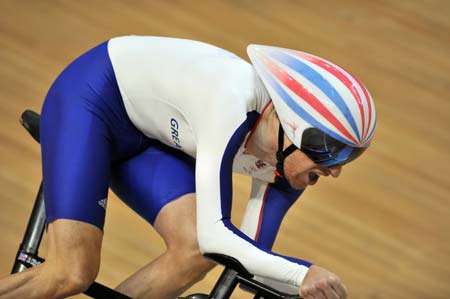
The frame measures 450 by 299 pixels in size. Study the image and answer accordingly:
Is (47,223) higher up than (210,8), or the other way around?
(210,8)

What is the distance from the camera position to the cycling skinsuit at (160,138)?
226cm

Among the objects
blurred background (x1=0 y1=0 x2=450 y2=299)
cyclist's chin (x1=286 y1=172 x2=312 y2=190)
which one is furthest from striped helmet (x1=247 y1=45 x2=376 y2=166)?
blurred background (x1=0 y1=0 x2=450 y2=299)

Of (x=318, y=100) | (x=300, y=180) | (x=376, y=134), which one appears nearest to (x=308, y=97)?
(x=318, y=100)

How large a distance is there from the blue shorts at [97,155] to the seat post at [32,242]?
11 cm

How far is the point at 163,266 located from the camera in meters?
2.48

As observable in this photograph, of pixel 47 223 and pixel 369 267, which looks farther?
pixel 369 267

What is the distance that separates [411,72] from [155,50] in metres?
2.32

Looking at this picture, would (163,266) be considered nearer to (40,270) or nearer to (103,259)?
(40,270)

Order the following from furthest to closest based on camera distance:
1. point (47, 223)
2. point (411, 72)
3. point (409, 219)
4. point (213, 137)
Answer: point (411, 72), point (409, 219), point (47, 223), point (213, 137)

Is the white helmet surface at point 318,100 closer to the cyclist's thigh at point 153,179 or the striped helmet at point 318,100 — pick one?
the striped helmet at point 318,100

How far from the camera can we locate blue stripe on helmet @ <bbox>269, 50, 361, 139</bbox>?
225 centimetres

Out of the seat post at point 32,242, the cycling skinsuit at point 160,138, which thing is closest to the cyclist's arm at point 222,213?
the cycling skinsuit at point 160,138

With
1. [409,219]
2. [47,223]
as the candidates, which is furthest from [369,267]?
[47,223]

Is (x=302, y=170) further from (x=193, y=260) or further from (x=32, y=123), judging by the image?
(x=32, y=123)
